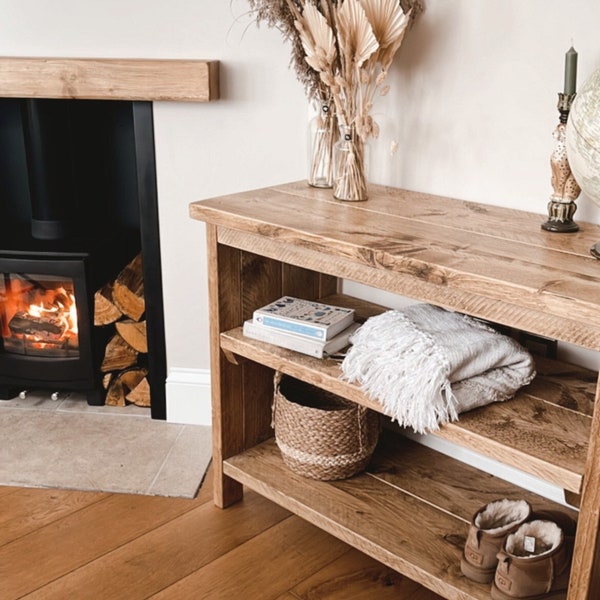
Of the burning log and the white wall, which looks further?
the burning log

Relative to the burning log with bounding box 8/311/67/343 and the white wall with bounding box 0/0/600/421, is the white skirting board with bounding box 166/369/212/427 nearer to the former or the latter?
the white wall with bounding box 0/0/600/421

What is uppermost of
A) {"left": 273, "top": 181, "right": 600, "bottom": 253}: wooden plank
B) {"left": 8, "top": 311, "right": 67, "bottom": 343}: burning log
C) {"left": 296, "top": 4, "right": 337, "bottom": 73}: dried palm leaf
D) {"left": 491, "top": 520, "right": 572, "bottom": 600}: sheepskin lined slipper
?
{"left": 296, "top": 4, "right": 337, "bottom": 73}: dried palm leaf

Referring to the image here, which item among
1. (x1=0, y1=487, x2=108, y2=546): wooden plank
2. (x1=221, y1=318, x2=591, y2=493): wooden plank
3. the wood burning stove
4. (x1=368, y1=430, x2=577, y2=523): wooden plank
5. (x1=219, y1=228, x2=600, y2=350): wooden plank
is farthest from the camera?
the wood burning stove

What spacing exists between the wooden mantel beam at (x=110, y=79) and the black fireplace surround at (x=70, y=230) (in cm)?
12

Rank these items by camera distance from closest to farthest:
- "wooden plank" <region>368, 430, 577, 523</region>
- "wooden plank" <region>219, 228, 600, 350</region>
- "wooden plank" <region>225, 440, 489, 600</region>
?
"wooden plank" <region>219, 228, 600, 350</region> < "wooden plank" <region>225, 440, 489, 600</region> < "wooden plank" <region>368, 430, 577, 523</region>

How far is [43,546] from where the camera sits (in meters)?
2.02

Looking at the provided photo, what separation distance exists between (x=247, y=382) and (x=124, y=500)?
1.54ft

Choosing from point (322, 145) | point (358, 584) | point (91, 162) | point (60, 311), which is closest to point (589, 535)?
point (358, 584)

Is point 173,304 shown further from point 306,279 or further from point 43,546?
point 43,546

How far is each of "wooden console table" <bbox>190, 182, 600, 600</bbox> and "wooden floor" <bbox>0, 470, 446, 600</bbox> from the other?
0.40 ft

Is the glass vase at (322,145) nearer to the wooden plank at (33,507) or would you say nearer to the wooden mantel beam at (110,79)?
the wooden mantel beam at (110,79)

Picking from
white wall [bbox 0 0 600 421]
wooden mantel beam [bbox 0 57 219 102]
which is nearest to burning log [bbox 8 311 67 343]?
white wall [bbox 0 0 600 421]

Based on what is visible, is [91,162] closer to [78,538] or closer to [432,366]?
[78,538]

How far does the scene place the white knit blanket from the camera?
5.21 ft
